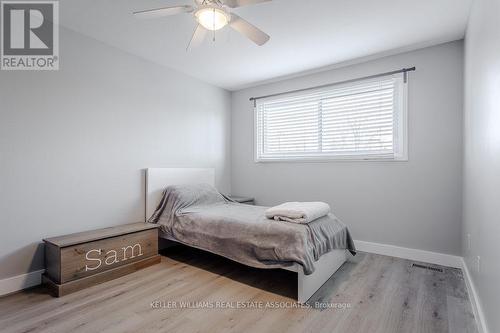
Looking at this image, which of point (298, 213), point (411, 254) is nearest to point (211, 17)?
point (298, 213)

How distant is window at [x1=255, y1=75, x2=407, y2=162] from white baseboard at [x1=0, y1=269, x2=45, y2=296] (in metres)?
3.05

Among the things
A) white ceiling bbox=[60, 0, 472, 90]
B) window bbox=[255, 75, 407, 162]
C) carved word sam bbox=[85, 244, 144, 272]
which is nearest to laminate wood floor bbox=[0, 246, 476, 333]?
carved word sam bbox=[85, 244, 144, 272]

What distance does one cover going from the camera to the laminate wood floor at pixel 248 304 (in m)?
1.75

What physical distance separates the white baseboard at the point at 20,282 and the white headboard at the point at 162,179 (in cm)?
115

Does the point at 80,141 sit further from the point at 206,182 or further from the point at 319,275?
the point at 319,275

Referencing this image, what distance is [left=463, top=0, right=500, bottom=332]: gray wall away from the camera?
1.35 metres

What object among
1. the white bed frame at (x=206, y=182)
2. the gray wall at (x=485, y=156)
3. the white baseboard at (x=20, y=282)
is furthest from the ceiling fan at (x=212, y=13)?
the white baseboard at (x=20, y=282)

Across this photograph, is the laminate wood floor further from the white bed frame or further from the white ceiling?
the white ceiling

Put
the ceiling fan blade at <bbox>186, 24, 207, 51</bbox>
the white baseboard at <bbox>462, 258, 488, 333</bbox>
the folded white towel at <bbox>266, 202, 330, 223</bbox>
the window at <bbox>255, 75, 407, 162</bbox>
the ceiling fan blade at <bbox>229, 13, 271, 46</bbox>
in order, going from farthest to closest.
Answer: the window at <bbox>255, 75, 407, 162</bbox> < the folded white towel at <bbox>266, 202, 330, 223</bbox> < the ceiling fan blade at <bbox>186, 24, 207, 51</bbox> < the ceiling fan blade at <bbox>229, 13, 271, 46</bbox> < the white baseboard at <bbox>462, 258, 488, 333</bbox>

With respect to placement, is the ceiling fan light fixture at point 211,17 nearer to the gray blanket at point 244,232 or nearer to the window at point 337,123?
the gray blanket at point 244,232

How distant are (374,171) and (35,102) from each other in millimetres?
3663

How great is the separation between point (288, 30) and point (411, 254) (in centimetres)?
282

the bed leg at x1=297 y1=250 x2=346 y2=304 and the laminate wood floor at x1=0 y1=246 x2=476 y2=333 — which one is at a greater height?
the bed leg at x1=297 y1=250 x2=346 y2=304

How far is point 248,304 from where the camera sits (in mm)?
2037
